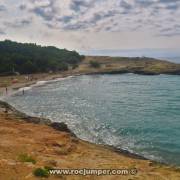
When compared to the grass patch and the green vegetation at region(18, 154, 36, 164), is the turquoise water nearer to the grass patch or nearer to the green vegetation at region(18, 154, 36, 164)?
the green vegetation at region(18, 154, 36, 164)

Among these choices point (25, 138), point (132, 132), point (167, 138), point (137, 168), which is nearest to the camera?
point (137, 168)

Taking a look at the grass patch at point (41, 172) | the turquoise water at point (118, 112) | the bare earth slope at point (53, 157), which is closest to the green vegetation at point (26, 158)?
the bare earth slope at point (53, 157)

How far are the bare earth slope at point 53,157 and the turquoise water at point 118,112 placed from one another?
311 inches

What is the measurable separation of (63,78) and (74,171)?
118859 mm

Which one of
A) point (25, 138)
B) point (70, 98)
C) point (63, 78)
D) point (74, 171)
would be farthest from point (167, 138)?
point (63, 78)

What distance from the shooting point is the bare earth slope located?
26.4 m

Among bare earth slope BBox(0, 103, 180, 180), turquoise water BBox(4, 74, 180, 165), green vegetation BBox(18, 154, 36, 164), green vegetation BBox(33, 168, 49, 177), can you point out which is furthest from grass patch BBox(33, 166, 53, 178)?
turquoise water BBox(4, 74, 180, 165)

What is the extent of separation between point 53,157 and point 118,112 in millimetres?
41446

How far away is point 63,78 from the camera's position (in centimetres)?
14488

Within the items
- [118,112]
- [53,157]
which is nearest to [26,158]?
[53,157]

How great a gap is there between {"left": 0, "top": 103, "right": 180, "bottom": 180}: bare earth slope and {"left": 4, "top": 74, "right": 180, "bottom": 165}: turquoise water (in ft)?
25.9

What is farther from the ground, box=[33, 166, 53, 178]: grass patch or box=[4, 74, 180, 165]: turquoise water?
box=[33, 166, 53, 178]: grass patch

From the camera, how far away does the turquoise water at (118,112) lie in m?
48.2

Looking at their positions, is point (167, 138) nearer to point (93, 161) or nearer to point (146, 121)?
point (146, 121)
